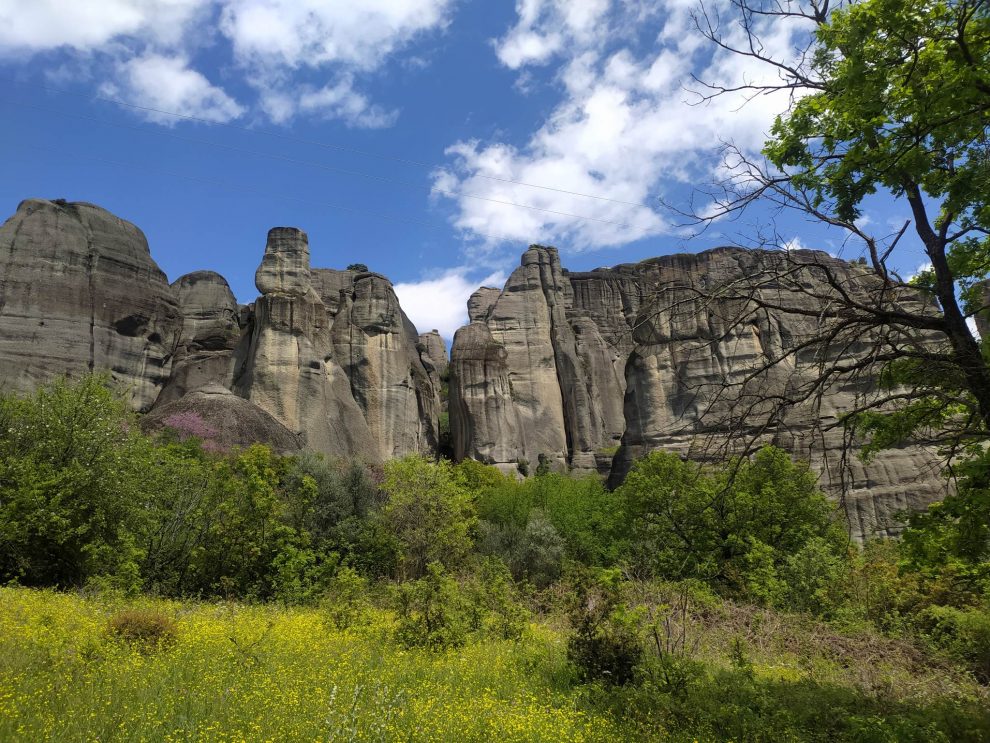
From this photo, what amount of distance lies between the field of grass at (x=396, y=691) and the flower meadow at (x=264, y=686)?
3 centimetres

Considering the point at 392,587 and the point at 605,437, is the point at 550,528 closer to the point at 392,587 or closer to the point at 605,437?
the point at 392,587

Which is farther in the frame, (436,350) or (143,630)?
(436,350)

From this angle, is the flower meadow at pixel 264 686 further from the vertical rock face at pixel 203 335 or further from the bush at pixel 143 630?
the vertical rock face at pixel 203 335

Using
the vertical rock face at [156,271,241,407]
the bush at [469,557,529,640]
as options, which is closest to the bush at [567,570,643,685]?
the bush at [469,557,529,640]

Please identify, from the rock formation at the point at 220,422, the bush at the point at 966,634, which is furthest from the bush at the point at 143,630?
the rock formation at the point at 220,422

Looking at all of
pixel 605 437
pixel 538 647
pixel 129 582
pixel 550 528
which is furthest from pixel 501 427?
pixel 538 647

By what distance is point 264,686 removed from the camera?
6777 millimetres

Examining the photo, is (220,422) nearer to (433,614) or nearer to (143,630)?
(143,630)

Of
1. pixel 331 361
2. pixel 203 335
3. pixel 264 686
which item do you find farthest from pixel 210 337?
pixel 264 686

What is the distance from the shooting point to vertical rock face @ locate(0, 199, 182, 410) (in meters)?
36.2

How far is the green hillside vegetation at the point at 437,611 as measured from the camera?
623 cm

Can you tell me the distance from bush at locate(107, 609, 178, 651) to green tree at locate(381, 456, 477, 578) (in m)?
10.7

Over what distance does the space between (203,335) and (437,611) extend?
44.9 m

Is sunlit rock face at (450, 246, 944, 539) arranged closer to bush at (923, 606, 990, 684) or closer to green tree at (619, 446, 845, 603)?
green tree at (619, 446, 845, 603)
